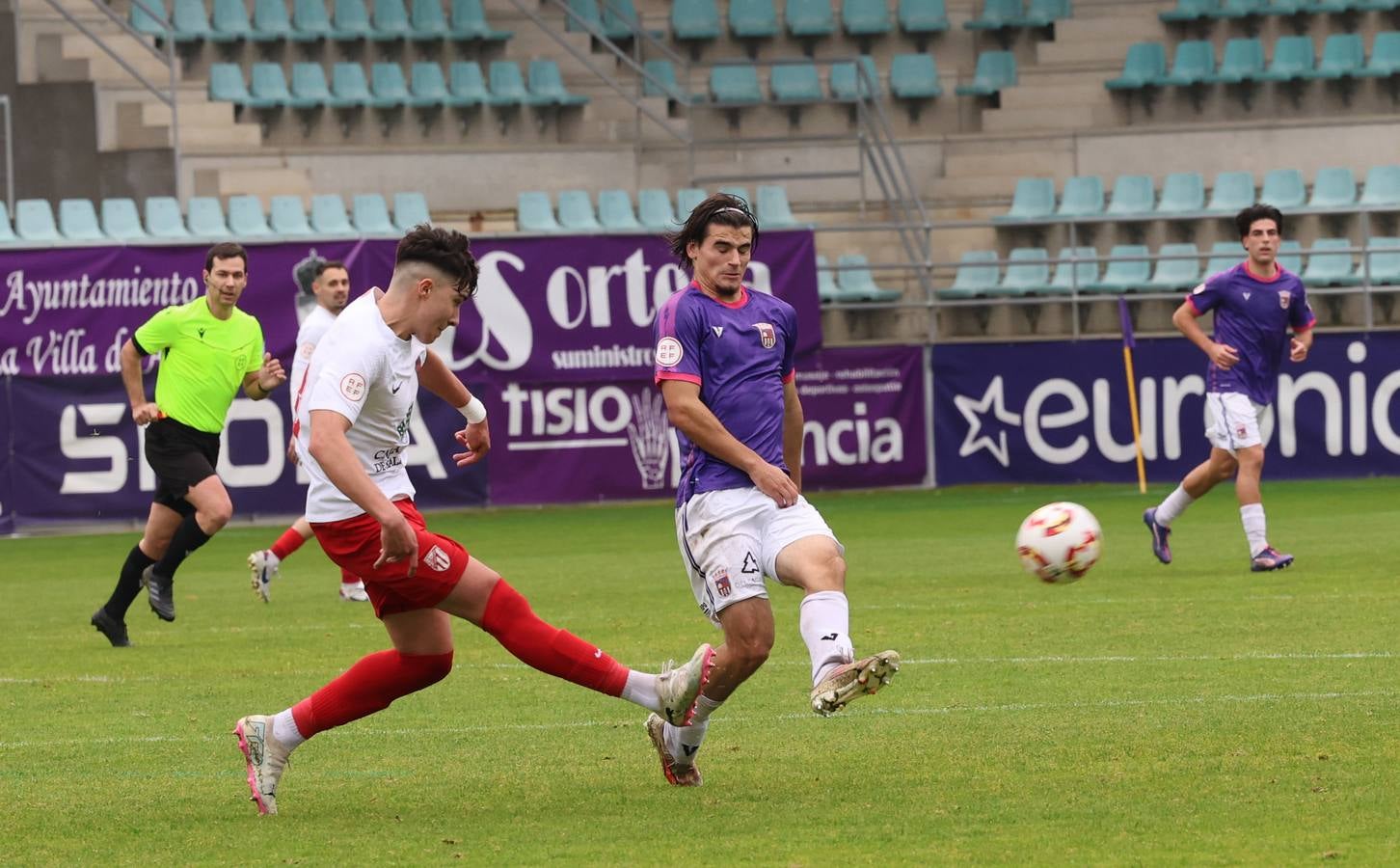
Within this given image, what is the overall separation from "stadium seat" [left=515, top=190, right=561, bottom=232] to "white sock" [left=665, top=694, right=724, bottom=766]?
1709cm

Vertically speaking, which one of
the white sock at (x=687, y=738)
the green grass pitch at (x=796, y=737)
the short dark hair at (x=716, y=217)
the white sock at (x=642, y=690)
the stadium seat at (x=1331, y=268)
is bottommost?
the green grass pitch at (x=796, y=737)

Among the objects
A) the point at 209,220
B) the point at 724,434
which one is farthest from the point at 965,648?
the point at 209,220

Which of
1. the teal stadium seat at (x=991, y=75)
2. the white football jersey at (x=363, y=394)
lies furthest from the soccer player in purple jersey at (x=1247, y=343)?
the teal stadium seat at (x=991, y=75)

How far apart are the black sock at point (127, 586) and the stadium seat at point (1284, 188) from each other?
1704 centimetres

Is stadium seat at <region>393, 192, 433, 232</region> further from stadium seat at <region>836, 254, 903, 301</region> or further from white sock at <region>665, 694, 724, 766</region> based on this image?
white sock at <region>665, 694, 724, 766</region>

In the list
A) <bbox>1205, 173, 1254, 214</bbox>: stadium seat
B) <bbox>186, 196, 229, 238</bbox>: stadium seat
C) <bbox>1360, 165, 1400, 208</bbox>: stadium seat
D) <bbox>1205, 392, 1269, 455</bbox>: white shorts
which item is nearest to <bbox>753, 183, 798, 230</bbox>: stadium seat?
<bbox>1205, 173, 1254, 214</bbox>: stadium seat

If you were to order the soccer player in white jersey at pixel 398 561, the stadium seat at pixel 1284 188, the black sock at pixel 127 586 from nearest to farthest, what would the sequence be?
the soccer player in white jersey at pixel 398 561
the black sock at pixel 127 586
the stadium seat at pixel 1284 188

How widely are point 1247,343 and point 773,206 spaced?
11490 mm

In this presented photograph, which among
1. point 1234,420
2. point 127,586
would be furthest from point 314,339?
point 1234,420

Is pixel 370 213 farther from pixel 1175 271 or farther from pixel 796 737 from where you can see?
pixel 796 737

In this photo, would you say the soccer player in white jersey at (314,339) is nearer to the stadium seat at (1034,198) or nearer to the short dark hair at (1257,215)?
the short dark hair at (1257,215)

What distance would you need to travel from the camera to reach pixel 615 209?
24516 millimetres

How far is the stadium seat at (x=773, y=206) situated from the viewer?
80.5 feet

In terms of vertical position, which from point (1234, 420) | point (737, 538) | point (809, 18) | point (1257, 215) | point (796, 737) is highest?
point (809, 18)
